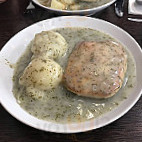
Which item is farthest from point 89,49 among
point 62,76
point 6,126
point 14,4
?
point 14,4

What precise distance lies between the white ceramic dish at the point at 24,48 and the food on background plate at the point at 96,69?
3.5 inches

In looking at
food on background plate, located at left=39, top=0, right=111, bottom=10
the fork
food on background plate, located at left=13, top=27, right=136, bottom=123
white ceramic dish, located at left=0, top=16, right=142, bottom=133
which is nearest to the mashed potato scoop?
food on background plate, located at left=13, top=27, right=136, bottom=123

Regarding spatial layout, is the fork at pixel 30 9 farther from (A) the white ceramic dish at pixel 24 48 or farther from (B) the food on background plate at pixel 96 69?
(B) the food on background plate at pixel 96 69

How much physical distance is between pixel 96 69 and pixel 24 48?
0.51 metres

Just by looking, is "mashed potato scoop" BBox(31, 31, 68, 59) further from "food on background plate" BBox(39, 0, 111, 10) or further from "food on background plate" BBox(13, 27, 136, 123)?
"food on background plate" BBox(39, 0, 111, 10)

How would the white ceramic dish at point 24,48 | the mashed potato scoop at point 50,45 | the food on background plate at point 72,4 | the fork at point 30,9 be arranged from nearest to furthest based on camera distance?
the white ceramic dish at point 24,48 → the mashed potato scoop at point 50,45 → the food on background plate at point 72,4 → the fork at point 30,9

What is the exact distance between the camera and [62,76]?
48.3 inches

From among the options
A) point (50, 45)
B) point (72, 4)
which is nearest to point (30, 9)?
point (72, 4)

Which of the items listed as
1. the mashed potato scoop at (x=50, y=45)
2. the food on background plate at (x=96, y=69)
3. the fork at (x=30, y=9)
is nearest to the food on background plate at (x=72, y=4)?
the fork at (x=30, y=9)

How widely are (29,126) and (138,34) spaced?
0.92 m

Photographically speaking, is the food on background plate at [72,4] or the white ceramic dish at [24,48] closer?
the white ceramic dish at [24,48]

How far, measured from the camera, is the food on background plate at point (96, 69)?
1.13m

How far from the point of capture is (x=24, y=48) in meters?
1.47

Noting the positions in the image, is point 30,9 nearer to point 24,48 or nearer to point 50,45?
point 24,48
